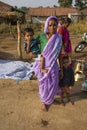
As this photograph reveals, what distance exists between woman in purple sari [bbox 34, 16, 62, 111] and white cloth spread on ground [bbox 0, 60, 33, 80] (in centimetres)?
225

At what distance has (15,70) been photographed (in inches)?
325

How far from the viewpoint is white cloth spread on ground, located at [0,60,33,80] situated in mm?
7695

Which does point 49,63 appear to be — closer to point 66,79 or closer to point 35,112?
point 66,79

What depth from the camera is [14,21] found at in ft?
93.0

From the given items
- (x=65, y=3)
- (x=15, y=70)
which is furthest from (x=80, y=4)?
(x=15, y=70)

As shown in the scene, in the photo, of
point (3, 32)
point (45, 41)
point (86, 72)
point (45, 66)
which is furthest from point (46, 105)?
point (3, 32)

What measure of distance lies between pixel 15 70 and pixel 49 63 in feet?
10.7

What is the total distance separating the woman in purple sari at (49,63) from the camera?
498cm

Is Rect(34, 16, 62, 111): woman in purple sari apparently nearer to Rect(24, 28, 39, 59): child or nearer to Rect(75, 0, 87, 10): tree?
Rect(24, 28, 39, 59): child

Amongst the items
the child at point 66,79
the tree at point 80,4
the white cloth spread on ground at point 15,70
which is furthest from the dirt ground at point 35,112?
the tree at point 80,4

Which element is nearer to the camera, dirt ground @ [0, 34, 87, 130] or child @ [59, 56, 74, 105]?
dirt ground @ [0, 34, 87, 130]

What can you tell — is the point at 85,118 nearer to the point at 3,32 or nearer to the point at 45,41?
the point at 45,41

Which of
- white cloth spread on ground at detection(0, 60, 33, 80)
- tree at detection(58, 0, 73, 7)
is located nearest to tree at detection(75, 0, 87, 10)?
tree at detection(58, 0, 73, 7)

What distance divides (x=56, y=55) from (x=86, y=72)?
11.0 feet
